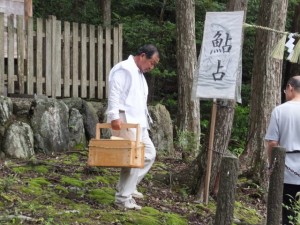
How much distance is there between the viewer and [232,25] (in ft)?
23.9

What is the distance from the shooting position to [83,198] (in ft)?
23.0

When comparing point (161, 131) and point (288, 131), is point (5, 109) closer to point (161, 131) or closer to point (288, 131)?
point (161, 131)

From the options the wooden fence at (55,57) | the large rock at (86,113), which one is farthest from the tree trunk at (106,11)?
the large rock at (86,113)

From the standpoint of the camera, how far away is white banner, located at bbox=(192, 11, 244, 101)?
722 cm

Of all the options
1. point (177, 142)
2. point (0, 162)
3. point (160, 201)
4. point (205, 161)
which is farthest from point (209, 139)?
point (177, 142)

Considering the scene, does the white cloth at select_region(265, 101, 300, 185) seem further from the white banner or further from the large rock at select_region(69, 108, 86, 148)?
the large rock at select_region(69, 108, 86, 148)

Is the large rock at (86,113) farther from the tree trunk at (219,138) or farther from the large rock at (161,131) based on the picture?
the tree trunk at (219,138)

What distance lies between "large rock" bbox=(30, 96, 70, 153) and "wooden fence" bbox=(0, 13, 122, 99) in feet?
1.73

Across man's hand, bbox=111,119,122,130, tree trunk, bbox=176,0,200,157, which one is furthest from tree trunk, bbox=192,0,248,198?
tree trunk, bbox=176,0,200,157

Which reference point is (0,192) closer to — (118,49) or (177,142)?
(118,49)

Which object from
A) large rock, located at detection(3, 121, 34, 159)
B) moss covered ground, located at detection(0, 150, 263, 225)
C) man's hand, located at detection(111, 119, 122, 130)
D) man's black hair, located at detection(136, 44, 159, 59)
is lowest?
moss covered ground, located at detection(0, 150, 263, 225)

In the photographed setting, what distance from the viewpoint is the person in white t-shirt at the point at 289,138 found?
5.75 m

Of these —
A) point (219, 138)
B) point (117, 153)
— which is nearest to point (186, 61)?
point (219, 138)

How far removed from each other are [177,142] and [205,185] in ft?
15.7
